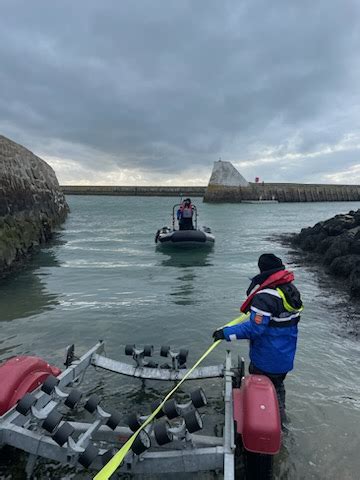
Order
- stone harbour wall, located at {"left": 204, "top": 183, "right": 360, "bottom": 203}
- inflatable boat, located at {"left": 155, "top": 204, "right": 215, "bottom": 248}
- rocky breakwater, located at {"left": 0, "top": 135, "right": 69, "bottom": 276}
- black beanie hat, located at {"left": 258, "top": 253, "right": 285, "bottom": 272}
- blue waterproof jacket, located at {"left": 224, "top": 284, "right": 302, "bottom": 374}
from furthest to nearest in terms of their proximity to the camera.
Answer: stone harbour wall, located at {"left": 204, "top": 183, "right": 360, "bottom": 203} < inflatable boat, located at {"left": 155, "top": 204, "right": 215, "bottom": 248} < rocky breakwater, located at {"left": 0, "top": 135, "right": 69, "bottom": 276} < black beanie hat, located at {"left": 258, "top": 253, "right": 285, "bottom": 272} < blue waterproof jacket, located at {"left": 224, "top": 284, "right": 302, "bottom": 374}

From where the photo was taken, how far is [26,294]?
37.1ft

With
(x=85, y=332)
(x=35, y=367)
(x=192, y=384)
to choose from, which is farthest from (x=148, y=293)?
(x=35, y=367)

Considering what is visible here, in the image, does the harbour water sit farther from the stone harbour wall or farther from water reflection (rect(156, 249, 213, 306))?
the stone harbour wall

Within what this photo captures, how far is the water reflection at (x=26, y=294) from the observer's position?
9.72m

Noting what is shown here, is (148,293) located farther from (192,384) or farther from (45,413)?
(45,413)

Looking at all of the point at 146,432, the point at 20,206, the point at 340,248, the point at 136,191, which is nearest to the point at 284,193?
the point at 136,191

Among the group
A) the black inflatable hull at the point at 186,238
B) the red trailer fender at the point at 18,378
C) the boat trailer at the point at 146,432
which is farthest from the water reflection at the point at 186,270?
the boat trailer at the point at 146,432

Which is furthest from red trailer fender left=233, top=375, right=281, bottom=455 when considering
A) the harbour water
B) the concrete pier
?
the concrete pier

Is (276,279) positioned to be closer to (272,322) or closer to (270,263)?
(270,263)

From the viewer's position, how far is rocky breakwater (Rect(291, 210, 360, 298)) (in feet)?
42.2

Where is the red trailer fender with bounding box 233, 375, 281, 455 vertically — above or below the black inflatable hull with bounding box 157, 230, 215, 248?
above

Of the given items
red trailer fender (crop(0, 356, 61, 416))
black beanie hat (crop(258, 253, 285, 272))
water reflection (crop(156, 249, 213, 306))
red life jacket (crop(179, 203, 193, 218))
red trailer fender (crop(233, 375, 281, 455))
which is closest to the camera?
red trailer fender (crop(233, 375, 281, 455))

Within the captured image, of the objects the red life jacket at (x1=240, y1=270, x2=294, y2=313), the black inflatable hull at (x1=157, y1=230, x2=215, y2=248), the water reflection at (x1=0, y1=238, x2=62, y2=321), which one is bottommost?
the water reflection at (x1=0, y1=238, x2=62, y2=321)

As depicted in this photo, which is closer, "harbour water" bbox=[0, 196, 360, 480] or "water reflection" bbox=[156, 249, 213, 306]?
"harbour water" bbox=[0, 196, 360, 480]
